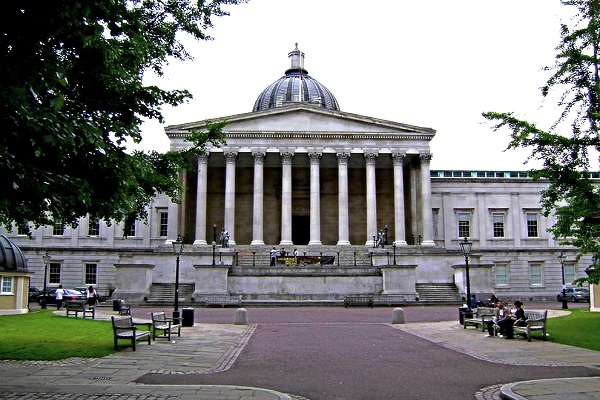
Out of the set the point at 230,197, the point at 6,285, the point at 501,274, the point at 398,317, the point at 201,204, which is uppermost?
the point at 230,197

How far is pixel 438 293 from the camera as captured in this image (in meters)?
43.3

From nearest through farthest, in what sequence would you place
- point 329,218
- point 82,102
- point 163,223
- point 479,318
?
point 82,102 → point 479,318 → point 163,223 → point 329,218

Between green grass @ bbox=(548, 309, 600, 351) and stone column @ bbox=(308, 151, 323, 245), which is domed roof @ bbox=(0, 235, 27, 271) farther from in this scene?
stone column @ bbox=(308, 151, 323, 245)

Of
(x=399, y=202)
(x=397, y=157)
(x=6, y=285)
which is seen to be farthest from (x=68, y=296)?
→ (x=397, y=157)

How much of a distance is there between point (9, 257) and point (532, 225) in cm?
5107

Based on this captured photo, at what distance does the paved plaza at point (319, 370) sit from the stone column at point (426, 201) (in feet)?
110

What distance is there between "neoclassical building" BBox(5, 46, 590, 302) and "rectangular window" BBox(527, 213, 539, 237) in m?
0.11

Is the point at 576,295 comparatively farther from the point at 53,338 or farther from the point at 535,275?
the point at 53,338

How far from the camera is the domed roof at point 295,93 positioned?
71.6 metres

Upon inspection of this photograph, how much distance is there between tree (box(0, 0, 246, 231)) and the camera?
8.00m

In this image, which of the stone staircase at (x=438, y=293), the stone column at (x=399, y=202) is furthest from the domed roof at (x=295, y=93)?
the stone staircase at (x=438, y=293)

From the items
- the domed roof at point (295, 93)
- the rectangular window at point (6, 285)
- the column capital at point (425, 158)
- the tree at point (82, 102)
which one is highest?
the domed roof at point (295, 93)

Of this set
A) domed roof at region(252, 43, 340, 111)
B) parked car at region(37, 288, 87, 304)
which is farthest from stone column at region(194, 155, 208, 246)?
domed roof at region(252, 43, 340, 111)

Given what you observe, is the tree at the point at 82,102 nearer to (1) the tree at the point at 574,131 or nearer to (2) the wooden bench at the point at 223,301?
(1) the tree at the point at 574,131
